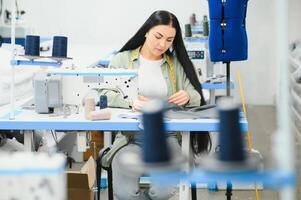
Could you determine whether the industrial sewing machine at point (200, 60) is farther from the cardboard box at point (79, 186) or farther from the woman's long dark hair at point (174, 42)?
the cardboard box at point (79, 186)

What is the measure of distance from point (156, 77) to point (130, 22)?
4128mm

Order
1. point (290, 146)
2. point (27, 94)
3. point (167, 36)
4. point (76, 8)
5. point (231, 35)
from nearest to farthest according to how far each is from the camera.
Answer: point (290, 146) < point (167, 36) < point (231, 35) < point (27, 94) < point (76, 8)

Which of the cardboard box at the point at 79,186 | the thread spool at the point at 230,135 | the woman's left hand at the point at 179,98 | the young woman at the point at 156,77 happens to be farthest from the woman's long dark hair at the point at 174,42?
the thread spool at the point at 230,135

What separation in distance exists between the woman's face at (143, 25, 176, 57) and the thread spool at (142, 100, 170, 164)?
5.83 feet

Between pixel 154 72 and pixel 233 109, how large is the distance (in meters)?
1.87

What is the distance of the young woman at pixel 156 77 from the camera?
9.02 feet

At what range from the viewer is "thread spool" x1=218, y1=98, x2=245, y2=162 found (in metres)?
1.13

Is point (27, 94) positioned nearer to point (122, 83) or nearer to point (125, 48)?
point (125, 48)

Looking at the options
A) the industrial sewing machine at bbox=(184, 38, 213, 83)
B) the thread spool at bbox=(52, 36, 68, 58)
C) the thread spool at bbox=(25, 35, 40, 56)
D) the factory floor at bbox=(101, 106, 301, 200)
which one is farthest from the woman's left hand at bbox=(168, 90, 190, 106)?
the industrial sewing machine at bbox=(184, 38, 213, 83)

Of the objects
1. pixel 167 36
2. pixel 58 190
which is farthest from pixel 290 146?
pixel 167 36

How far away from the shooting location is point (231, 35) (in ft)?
10.5

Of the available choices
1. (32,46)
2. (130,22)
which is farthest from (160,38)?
(130,22)

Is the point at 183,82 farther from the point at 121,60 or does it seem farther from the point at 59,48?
the point at 59,48

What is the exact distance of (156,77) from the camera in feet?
9.85
